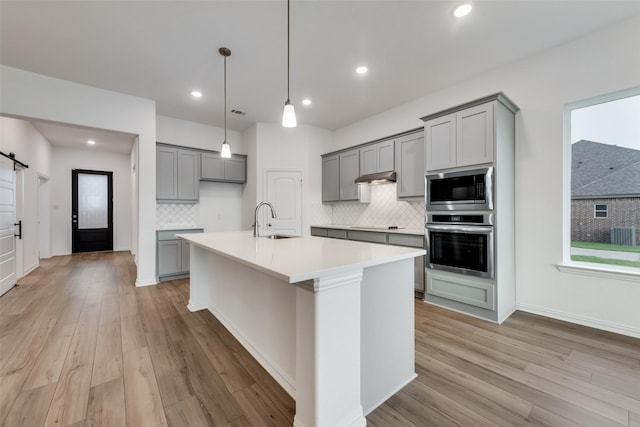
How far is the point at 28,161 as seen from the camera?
4984 millimetres

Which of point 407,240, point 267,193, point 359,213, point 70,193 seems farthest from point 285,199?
point 70,193

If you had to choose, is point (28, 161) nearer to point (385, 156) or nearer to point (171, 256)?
point (171, 256)

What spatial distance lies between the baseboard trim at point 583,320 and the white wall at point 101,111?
5.33 meters

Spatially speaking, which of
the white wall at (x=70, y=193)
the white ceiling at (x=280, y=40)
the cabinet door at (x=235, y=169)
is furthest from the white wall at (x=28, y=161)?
the cabinet door at (x=235, y=169)

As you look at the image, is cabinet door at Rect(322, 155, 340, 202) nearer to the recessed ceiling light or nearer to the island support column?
the recessed ceiling light

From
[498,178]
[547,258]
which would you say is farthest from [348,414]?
[547,258]

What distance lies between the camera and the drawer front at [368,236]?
154 inches

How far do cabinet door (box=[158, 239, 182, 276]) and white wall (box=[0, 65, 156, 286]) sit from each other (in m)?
0.14

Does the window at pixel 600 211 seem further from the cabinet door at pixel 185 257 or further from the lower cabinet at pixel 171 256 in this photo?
the cabinet door at pixel 185 257

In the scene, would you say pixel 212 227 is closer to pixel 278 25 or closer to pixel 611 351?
pixel 278 25

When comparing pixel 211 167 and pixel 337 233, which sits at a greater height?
pixel 211 167

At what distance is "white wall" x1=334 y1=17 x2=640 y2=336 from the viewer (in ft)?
8.17

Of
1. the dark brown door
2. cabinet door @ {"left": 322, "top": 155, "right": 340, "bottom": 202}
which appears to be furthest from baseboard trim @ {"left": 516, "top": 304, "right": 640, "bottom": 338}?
the dark brown door

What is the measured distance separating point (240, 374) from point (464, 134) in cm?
325
